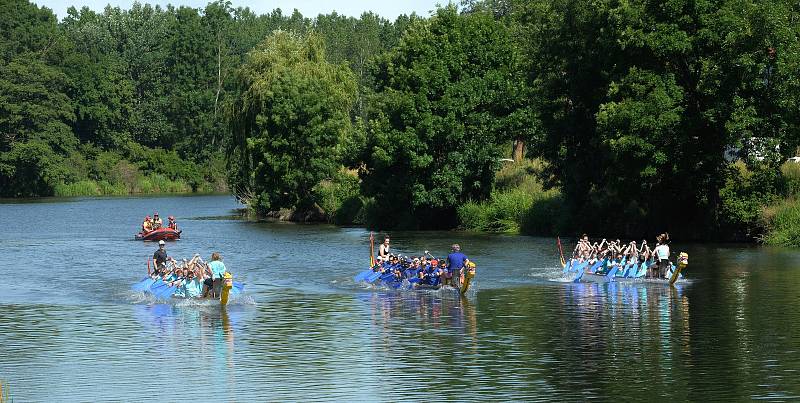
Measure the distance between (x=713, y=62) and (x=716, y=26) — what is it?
155 centimetres

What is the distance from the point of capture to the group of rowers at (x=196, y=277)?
35594 millimetres

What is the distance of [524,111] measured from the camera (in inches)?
2675

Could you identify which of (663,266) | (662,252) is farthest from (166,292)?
(663,266)

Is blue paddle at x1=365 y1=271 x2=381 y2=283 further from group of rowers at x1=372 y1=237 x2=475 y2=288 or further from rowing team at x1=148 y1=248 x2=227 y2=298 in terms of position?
rowing team at x1=148 y1=248 x2=227 y2=298

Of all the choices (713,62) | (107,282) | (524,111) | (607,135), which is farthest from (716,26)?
(107,282)

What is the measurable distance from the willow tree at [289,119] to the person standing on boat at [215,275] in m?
38.1

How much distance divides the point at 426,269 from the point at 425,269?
0.11 feet

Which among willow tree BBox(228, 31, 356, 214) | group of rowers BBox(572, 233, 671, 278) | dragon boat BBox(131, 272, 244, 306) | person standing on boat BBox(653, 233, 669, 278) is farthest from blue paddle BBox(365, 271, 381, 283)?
willow tree BBox(228, 31, 356, 214)

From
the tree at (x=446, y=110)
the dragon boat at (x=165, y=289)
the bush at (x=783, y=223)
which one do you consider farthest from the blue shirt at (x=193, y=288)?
the tree at (x=446, y=110)

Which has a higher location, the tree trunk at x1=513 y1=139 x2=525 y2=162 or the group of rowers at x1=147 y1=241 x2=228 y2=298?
the tree trunk at x1=513 y1=139 x2=525 y2=162

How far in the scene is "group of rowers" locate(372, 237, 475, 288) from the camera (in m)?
38.1

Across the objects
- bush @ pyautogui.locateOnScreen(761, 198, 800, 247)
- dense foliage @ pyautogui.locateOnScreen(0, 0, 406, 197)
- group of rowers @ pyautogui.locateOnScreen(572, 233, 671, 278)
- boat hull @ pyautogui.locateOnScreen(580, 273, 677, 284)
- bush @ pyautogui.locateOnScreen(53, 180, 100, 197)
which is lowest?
boat hull @ pyautogui.locateOnScreen(580, 273, 677, 284)

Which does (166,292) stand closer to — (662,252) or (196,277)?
(196,277)

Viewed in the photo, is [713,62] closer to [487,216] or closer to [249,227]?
[487,216]
